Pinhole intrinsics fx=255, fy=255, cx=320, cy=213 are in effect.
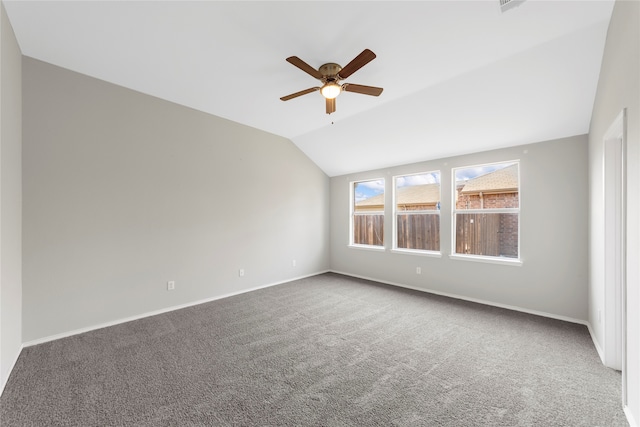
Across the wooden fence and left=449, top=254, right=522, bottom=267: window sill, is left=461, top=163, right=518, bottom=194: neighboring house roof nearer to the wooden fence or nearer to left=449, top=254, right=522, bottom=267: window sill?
left=449, top=254, right=522, bottom=267: window sill

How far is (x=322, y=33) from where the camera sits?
215 cm

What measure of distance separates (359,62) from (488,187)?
2.94 metres

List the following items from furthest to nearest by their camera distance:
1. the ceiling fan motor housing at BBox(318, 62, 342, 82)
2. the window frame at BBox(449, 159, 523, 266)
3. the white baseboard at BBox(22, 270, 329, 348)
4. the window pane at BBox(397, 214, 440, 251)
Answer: the window pane at BBox(397, 214, 440, 251)
the window frame at BBox(449, 159, 523, 266)
the white baseboard at BBox(22, 270, 329, 348)
the ceiling fan motor housing at BBox(318, 62, 342, 82)

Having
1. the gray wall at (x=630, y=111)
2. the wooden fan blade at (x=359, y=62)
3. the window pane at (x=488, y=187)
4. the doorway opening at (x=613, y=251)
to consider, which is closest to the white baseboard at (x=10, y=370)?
the wooden fan blade at (x=359, y=62)

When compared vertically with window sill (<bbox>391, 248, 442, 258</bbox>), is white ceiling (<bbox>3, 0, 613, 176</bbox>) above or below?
above

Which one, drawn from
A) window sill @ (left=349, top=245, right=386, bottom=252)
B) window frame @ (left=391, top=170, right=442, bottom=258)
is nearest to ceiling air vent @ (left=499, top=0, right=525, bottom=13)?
window frame @ (left=391, top=170, right=442, bottom=258)

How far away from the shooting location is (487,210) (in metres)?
3.82

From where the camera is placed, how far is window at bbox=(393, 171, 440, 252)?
14.5 feet

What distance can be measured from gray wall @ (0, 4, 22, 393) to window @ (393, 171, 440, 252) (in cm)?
491

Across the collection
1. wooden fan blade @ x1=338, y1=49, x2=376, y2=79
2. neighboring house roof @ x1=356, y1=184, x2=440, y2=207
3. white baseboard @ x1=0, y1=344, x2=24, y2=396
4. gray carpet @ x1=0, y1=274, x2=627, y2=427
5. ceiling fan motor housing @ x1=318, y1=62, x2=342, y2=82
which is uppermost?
ceiling fan motor housing @ x1=318, y1=62, x2=342, y2=82

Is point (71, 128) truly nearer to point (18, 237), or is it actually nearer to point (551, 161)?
point (18, 237)

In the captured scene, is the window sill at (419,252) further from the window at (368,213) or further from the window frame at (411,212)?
the window at (368,213)

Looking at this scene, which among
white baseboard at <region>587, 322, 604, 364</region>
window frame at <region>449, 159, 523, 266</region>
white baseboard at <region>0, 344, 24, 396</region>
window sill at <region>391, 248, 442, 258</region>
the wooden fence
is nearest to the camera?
white baseboard at <region>0, 344, 24, 396</region>

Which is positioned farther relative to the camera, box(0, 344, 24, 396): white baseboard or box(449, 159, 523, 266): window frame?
box(449, 159, 523, 266): window frame
